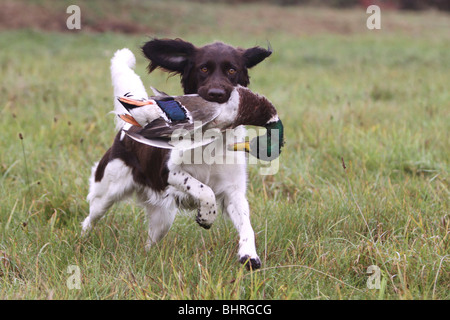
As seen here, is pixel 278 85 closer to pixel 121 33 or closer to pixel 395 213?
pixel 395 213

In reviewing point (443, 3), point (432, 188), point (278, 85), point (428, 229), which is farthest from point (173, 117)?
point (443, 3)

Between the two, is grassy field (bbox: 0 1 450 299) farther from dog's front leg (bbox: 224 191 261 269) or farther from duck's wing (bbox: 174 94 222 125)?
duck's wing (bbox: 174 94 222 125)

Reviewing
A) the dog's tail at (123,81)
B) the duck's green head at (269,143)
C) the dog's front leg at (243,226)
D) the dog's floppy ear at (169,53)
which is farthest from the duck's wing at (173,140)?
the dog's tail at (123,81)

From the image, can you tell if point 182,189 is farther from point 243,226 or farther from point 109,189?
point 109,189

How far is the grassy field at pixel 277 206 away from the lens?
8.63 ft

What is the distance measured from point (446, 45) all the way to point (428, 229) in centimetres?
1284

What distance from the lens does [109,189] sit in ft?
11.7

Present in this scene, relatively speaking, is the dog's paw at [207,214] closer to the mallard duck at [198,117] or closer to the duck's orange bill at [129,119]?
the mallard duck at [198,117]

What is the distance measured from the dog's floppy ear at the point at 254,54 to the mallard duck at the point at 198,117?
63cm

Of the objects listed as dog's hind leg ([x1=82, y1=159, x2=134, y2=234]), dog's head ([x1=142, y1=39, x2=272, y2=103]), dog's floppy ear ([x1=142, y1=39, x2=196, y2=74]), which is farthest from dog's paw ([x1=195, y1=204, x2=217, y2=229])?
dog's floppy ear ([x1=142, y1=39, x2=196, y2=74])

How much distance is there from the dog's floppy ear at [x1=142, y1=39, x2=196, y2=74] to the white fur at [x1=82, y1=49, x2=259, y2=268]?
28cm

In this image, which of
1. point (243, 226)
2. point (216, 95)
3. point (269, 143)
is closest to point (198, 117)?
point (216, 95)

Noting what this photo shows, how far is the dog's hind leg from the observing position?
3.52 m

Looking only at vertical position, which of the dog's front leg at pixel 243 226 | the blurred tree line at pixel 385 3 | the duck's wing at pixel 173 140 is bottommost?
the dog's front leg at pixel 243 226
